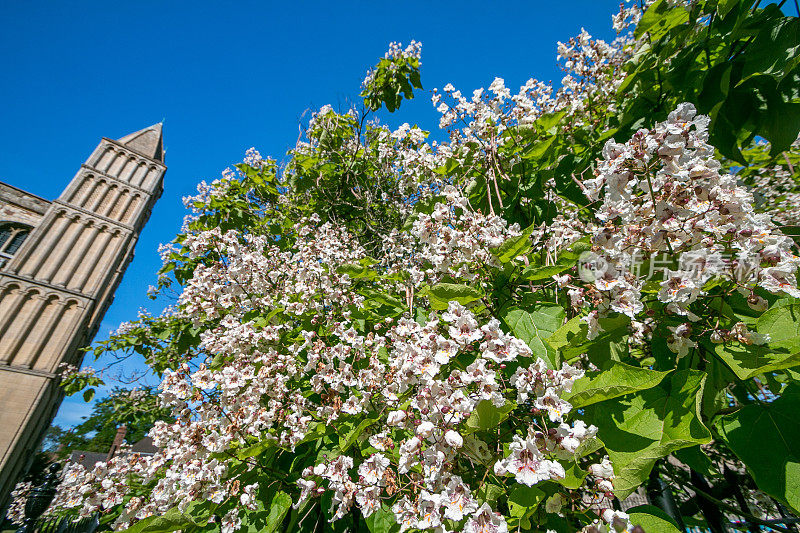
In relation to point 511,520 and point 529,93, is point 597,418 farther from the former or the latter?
point 529,93

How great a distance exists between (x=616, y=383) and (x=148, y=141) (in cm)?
4903

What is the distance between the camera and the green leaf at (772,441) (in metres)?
0.98

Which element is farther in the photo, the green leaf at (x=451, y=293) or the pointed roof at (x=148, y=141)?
the pointed roof at (x=148, y=141)

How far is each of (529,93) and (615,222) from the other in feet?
7.00

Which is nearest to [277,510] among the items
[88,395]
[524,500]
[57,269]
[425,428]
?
[425,428]

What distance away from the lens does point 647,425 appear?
1.09 m

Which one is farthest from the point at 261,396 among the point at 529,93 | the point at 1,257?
the point at 1,257

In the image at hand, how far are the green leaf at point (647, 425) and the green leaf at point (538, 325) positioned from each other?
244 mm

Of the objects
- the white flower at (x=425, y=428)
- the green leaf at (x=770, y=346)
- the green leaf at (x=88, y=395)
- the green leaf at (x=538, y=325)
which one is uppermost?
the green leaf at (x=88, y=395)

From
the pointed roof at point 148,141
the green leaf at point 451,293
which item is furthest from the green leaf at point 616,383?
the pointed roof at point 148,141

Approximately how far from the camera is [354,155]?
5270 millimetres

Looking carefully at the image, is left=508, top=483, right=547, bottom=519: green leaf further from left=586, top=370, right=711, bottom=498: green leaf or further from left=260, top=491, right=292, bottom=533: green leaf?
left=260, top=491, right=292, bottom=533: green leaf

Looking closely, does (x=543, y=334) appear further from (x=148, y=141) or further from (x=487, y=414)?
(x=148, y=141)

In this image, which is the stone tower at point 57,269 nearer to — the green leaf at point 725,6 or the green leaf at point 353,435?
the green leaf at point 353,435
